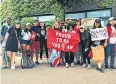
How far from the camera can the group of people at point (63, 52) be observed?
11.2 m

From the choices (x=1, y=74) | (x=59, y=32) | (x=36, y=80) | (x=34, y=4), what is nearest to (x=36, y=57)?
(x=59, y=32)

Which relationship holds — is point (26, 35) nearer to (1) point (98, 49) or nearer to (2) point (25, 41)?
(2) point (25, 41)

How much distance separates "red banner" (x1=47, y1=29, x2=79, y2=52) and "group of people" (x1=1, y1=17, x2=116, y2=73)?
Result: 0.15 meters

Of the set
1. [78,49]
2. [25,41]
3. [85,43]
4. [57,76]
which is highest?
[25,41]

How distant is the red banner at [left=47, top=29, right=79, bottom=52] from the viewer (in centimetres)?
1194

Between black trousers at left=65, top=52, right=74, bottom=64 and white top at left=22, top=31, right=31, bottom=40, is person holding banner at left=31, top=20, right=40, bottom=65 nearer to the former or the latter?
white top at left=22, top=31, right=31, bottom=40

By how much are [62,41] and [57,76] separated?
223 centimetres

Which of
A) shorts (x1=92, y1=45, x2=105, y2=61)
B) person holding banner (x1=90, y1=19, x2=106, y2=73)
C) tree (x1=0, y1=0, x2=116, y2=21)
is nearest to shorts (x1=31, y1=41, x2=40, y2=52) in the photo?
person holding banner (x1=90, y1=19, x2=106, y2=73)

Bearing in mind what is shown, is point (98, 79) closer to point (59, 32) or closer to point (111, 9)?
point (59, 32)

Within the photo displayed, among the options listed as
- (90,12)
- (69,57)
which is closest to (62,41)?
(69,57)

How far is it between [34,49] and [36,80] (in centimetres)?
308

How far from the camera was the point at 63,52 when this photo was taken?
39.9 feet

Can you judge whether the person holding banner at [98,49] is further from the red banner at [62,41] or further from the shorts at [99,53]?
the red banner at [62,41]

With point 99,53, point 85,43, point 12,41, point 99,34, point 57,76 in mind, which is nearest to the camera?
point 57,76
